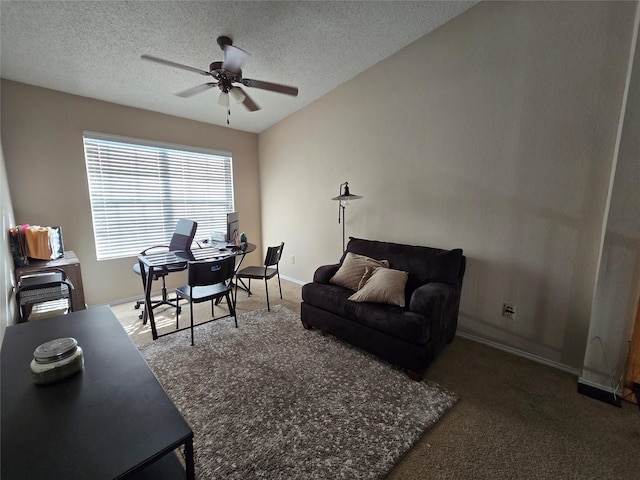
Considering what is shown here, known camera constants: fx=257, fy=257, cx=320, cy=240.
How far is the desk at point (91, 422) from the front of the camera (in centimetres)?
68

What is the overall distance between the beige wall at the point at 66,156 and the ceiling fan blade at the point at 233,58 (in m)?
2.24

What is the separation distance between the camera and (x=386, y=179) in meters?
2.92

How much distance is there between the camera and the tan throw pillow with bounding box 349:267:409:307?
2113 millimetres

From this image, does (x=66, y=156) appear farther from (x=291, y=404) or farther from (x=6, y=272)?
(x=291, y=404)

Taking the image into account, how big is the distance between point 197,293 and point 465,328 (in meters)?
2.58

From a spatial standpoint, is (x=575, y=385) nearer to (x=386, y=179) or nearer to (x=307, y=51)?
(x=386, y=179)

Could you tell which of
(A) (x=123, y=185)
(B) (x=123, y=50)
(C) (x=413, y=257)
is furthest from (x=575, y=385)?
(A) (x=123, y=185)

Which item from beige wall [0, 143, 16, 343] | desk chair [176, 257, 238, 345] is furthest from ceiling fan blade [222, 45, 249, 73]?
beige wall [0, 143, 16, 343]

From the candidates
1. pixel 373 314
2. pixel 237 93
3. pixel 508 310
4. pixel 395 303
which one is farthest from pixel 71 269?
pixel 508 310

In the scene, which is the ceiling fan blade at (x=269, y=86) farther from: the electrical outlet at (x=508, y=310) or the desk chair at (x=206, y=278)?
the electrical outlet at (x=508, y=310)

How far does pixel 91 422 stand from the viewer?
82 cm

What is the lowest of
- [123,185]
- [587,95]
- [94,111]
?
[123,185]

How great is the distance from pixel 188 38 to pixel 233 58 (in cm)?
62

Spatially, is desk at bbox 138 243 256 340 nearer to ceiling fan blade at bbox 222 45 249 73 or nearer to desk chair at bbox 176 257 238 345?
desk chair at bbox 176 257 238 345
